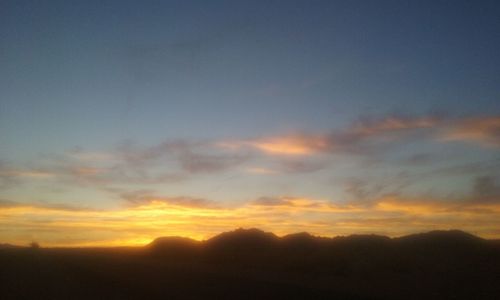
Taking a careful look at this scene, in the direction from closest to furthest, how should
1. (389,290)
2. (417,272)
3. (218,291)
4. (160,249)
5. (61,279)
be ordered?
1. (218,291)
2. (61,279)
3. (389,290)
4. (417,272)
5. (160,249)

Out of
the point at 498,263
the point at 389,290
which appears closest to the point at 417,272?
the point at 498,263

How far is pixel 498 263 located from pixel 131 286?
34.9 m

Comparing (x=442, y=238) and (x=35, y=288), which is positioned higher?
(x=442, y=238)

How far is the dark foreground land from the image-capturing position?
31031mm

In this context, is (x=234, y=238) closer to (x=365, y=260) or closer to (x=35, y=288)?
(x=365, y=260)

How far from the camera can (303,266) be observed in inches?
2232

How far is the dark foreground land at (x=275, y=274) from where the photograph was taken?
3103cm

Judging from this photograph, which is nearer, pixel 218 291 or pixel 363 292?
pixel 218 291

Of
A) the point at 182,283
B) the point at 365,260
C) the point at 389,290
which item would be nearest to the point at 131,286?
the point at 182,283

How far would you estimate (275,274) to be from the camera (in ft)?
163

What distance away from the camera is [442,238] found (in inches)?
3342

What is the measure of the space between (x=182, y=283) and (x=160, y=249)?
162ft

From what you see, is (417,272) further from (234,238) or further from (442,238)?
(234,238)

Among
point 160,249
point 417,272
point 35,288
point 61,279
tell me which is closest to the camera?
point 35,288
